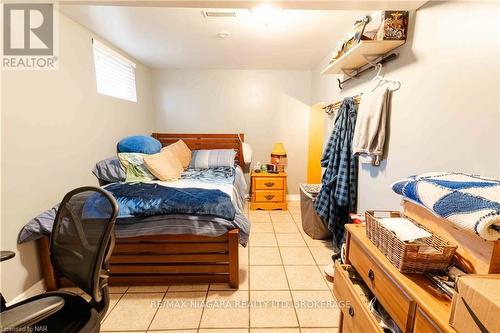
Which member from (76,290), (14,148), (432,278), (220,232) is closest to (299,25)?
(220,232)

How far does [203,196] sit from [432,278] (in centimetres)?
153

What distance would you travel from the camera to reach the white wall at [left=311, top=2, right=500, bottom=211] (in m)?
0.96

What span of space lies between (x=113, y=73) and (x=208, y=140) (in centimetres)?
160

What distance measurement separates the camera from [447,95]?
116 cm

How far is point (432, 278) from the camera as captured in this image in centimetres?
76

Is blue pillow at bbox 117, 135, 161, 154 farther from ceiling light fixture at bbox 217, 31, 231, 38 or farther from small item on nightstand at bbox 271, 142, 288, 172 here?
small item on nightstand at bbox 271, 142, 288, 172

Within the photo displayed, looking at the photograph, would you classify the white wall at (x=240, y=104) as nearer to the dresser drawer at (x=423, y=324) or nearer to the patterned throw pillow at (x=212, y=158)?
the patterned throw pillow at (x=212, y=158)

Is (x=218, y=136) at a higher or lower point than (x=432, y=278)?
higher

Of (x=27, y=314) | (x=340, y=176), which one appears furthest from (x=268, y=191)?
(x=27, y=314)

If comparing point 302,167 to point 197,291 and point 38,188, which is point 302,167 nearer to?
point 197,291

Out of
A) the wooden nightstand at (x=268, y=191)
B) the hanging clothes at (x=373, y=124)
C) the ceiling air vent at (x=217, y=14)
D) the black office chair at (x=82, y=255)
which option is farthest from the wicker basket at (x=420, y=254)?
the wooden nightstand at (x=268, y=191)

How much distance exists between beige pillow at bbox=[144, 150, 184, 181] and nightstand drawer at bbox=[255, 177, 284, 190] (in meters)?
1.31

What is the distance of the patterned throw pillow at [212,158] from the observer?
3.46 metres

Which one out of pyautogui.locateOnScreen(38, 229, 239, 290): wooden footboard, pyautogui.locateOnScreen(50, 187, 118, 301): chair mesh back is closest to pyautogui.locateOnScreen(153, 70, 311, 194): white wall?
pyautogui.locateOnScreen(38, 229, 239, 290): wooden footboard
